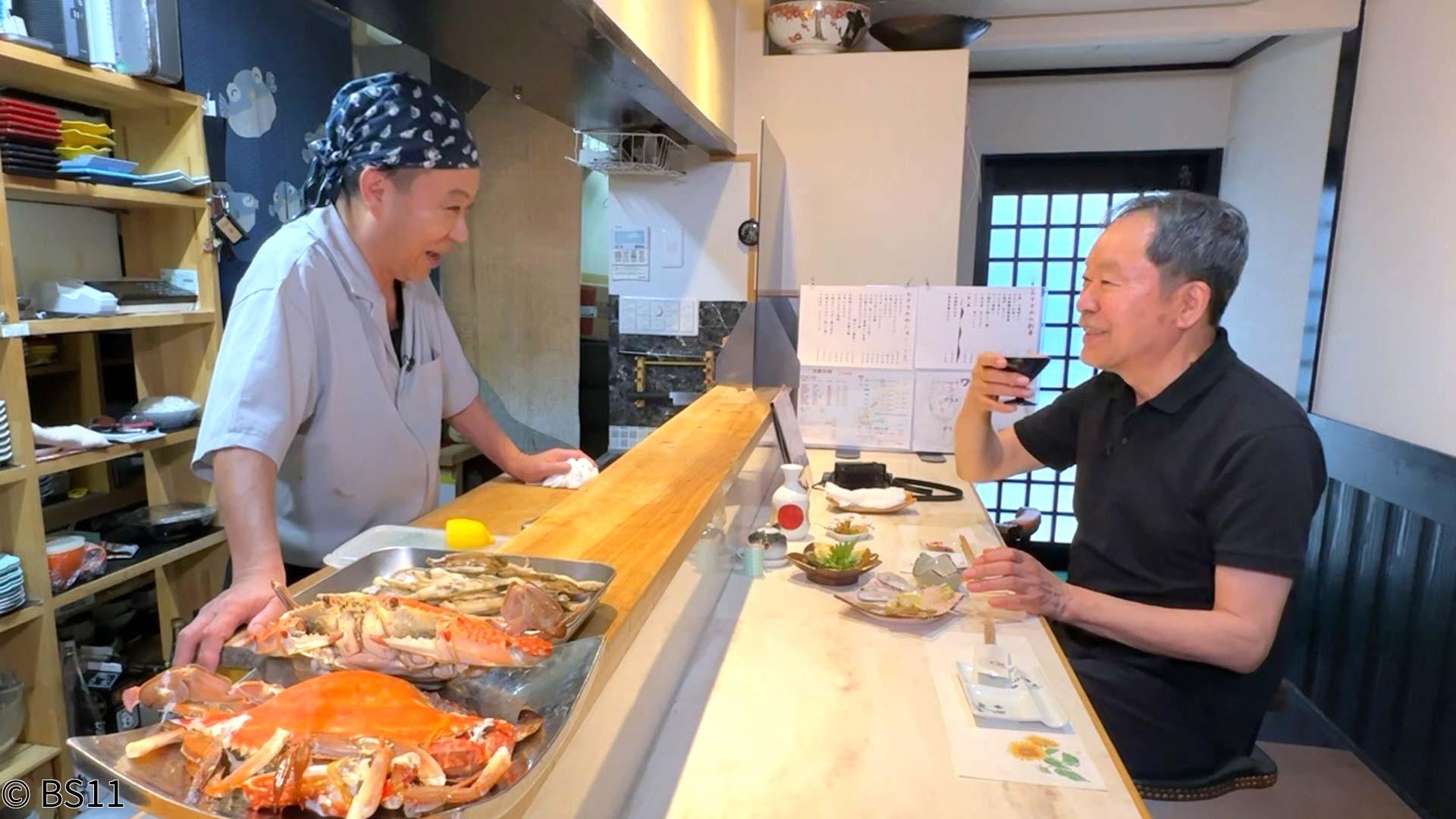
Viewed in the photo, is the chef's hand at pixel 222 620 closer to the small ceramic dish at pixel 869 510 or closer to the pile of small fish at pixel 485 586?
the pile of small fish at pixel 485 586

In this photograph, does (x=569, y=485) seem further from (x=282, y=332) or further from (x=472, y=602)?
(x=472, y=602)

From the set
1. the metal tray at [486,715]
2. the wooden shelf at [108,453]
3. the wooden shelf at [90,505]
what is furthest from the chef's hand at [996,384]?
the wooden shelf at [90,505]

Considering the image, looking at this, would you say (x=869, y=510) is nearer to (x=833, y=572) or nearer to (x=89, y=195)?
(x=833, y=572)

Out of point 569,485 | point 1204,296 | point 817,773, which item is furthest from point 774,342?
point 817,773

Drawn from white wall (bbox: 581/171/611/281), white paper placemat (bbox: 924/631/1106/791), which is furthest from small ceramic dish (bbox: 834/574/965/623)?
white wall (bbox: 581/171/611/281)

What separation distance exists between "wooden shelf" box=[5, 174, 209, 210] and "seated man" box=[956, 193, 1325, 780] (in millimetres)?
2409

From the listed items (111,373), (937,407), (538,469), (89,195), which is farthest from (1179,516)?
(111,373)

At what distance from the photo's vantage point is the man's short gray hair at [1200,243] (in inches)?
53.7

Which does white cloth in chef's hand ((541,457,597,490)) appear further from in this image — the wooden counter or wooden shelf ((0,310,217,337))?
wooden shelf ((0,310,217,337))

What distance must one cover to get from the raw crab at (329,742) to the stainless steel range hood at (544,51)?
0.84 meters

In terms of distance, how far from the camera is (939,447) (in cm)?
247

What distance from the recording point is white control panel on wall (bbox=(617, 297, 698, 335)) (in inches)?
117

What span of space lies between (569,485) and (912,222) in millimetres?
1630

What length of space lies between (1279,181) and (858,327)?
204 centimetres
